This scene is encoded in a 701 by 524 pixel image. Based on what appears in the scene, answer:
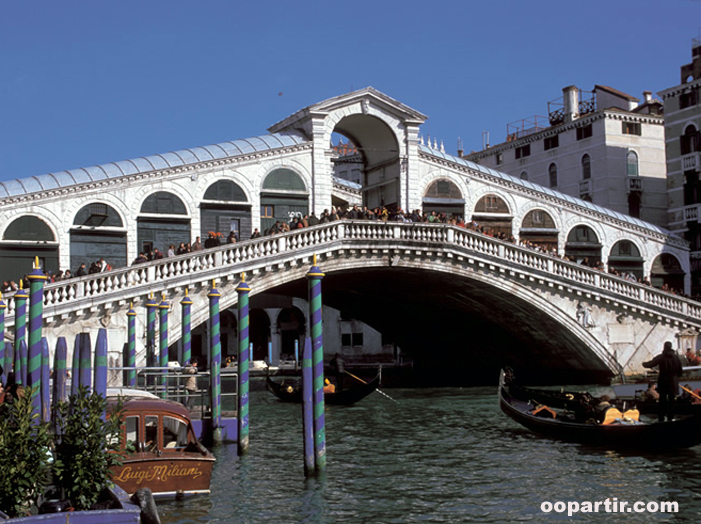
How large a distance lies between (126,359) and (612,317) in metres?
15.1

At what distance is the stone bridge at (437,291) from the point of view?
21375 millimetres

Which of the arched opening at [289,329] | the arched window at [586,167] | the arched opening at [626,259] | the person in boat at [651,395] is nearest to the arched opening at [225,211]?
the person in boat at [651,395]

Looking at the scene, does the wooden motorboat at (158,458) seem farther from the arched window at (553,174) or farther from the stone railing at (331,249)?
the arched window at (553,174)

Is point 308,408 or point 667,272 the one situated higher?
point 667,272

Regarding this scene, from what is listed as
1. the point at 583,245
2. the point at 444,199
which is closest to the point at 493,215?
the point at 444,199

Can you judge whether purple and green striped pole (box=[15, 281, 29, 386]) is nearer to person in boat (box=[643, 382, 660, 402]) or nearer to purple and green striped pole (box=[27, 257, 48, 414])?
purple and green striped pole (box=[27, 257, 48, 414])

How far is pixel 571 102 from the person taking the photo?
4172 centimetres

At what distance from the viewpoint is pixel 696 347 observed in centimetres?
2845

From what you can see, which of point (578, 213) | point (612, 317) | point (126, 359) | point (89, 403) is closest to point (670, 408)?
point (89, 403)

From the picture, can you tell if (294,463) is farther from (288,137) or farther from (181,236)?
(288,137)

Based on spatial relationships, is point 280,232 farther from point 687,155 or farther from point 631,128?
point 631,128

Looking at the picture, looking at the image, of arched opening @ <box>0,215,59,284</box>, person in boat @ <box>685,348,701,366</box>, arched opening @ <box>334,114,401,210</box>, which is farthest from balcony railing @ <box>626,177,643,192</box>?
arched opening @ <box>0,215,59,284</box>

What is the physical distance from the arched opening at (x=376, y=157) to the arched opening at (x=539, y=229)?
4.96 metres

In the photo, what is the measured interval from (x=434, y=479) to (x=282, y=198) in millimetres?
16265
